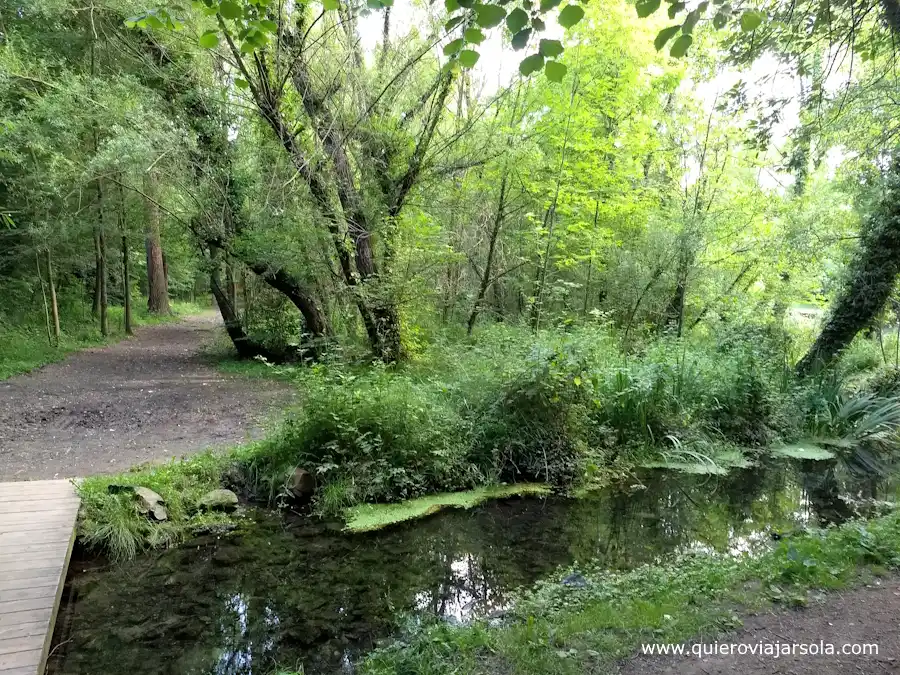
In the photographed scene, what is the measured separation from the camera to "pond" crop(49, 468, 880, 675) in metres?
3.76

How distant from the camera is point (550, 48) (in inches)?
79.7

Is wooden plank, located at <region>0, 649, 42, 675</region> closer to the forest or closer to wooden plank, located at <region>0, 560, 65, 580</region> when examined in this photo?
wooden plank, located at <region>0, 560, 65, 580</region>

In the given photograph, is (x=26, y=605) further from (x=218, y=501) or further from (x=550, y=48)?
(x=550, y=48)

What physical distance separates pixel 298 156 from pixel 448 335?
443cm

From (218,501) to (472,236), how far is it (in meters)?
8.30

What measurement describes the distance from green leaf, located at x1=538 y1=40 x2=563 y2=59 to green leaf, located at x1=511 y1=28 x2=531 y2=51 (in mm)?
64

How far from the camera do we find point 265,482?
20.5 ft

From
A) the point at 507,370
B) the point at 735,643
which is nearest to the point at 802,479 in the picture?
the point at 507,370

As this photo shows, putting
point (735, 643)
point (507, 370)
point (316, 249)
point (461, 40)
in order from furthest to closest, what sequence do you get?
point (316, 249), point (507, 370), point (735, 643), point (461, 40)

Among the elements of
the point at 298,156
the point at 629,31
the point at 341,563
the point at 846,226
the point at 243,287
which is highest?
the point at 629,31

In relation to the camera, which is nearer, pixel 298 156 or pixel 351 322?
pixel 298 156

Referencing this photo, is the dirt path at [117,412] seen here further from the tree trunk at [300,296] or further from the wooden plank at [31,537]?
the tree trunk at [300,296]

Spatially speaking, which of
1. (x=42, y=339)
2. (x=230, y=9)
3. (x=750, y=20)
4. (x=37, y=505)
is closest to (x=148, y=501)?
(x=37, y=505)

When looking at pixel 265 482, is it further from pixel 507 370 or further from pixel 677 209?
pixel 677 209
